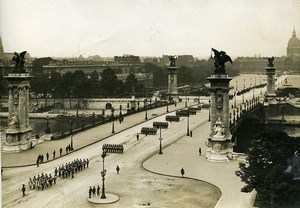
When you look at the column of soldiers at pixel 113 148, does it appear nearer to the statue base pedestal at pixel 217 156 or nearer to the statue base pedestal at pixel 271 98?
the statue base pedestal at pixel 217 156

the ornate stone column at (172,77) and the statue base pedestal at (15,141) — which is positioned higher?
the ornate stone column at (172,77)

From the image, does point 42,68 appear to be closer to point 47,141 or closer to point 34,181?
point 47,141

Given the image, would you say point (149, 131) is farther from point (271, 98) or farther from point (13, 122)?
point (271, 98)

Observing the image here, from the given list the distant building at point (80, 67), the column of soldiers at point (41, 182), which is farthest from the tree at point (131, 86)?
the column of soldiers at point (41, 182)

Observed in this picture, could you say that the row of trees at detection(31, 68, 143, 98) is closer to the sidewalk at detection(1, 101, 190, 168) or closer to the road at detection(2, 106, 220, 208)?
the sidewalk at detection(1, 101, 190, 168)

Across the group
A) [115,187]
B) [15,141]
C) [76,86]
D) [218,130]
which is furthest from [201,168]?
[76,86]

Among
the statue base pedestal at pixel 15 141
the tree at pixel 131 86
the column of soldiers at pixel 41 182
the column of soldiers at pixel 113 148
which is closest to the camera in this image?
the column of soldiers at pixel 41 182
